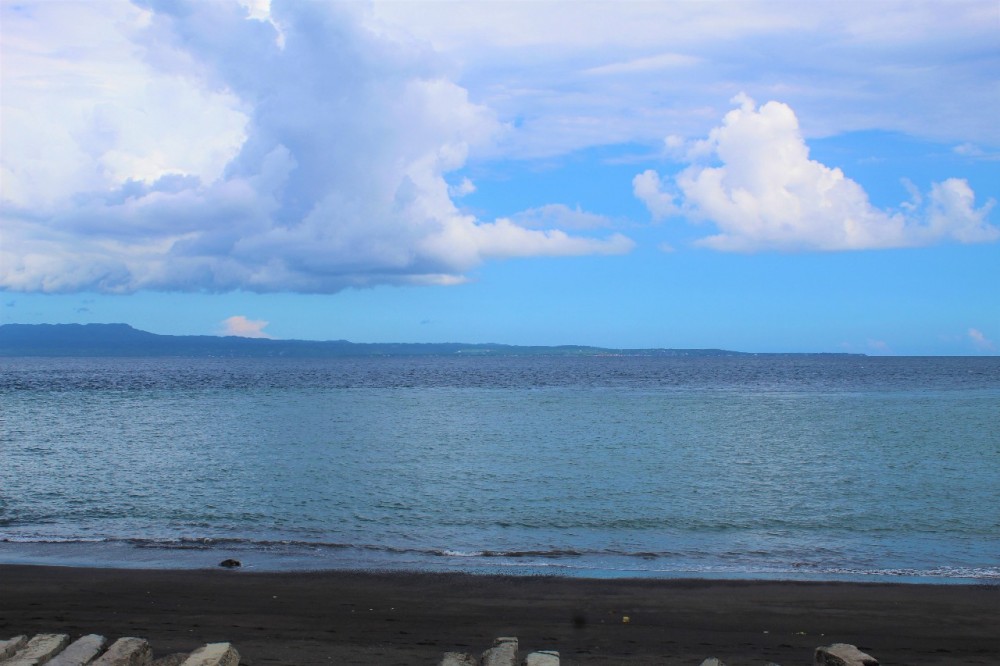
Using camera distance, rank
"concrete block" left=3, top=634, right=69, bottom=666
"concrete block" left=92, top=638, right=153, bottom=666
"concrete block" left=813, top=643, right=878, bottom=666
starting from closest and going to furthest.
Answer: "concrete block" left=92, top=638, right=153, bottom=666 < "concrete block" left=3, top=634, right=69, bottom=666 < "concrete block" left=813, top=643, right=878, bottom=666

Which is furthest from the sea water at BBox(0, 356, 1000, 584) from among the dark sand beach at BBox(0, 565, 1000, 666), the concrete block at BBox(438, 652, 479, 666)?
the concrete block at BBox(438, 652, 479, 666)

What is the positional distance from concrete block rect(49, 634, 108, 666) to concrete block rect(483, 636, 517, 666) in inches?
163

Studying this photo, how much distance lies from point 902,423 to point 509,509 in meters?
36.7

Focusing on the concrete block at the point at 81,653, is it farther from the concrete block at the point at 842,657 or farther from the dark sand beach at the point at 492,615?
the concrete block at the point at 842,657

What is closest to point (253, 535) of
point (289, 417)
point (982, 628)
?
point (982, 628)

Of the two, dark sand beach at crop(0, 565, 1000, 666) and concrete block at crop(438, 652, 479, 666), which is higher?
concrete block at crop(438, 652, 479, 666)

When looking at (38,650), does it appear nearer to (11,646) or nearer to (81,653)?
(11,646)

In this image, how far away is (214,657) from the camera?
29.5 ft

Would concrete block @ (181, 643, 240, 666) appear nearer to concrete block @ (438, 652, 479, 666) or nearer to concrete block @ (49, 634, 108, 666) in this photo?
concrete block @ (49, 634, 108, 666)

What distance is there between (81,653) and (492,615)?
616 cm

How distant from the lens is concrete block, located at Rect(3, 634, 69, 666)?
8867 mm

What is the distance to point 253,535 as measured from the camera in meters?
21.1

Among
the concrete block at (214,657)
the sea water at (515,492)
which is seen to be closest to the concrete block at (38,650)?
the concrete block at (214,657)

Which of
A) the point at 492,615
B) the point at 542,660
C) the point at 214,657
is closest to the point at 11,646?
the point at 214,657
